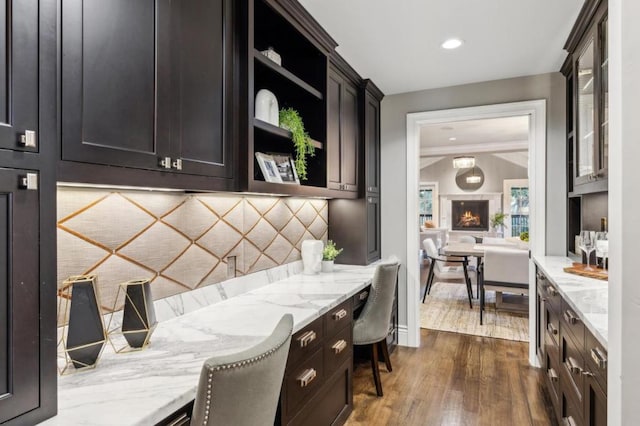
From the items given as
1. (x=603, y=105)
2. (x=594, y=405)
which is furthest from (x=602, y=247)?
(x=594, y=405)

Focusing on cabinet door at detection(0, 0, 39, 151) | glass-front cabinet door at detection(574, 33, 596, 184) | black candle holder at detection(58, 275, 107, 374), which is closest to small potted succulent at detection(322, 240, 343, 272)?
glass-front cabinet door at detection(574, 33, 596, 184)

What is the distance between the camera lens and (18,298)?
794 mm

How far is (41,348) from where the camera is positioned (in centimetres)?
83

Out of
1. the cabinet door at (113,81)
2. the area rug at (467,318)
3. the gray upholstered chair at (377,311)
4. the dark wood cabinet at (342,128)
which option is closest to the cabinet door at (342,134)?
the dark wood cabinet at (342,128)

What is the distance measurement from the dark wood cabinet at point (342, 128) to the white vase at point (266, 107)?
586 mm

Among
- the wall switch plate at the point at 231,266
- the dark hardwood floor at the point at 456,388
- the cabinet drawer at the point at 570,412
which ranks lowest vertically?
the dark hardwood floor at the point at 456,388

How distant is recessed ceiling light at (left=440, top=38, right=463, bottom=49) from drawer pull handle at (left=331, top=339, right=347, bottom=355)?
2134mm

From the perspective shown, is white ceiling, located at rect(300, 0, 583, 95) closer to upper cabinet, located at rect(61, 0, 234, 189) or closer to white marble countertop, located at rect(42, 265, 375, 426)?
upper cabinet, located at rect(61, 0, 234, 189)

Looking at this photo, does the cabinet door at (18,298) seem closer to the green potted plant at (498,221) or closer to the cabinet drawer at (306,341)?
the cabinet drawer at (306,341)

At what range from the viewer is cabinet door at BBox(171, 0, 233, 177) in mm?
1410

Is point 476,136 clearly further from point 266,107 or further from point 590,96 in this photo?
point 266,107

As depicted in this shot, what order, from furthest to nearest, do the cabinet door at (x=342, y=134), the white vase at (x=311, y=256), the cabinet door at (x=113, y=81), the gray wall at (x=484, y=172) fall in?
the gray wall at (x=484, y=172) → the white vase at (x=311, y=256) → the cabinet door at (x=342, y=134) → the cabinet door at (x=113, y=81)

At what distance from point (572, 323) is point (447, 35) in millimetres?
1896

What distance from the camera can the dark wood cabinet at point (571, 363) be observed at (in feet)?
4.43
